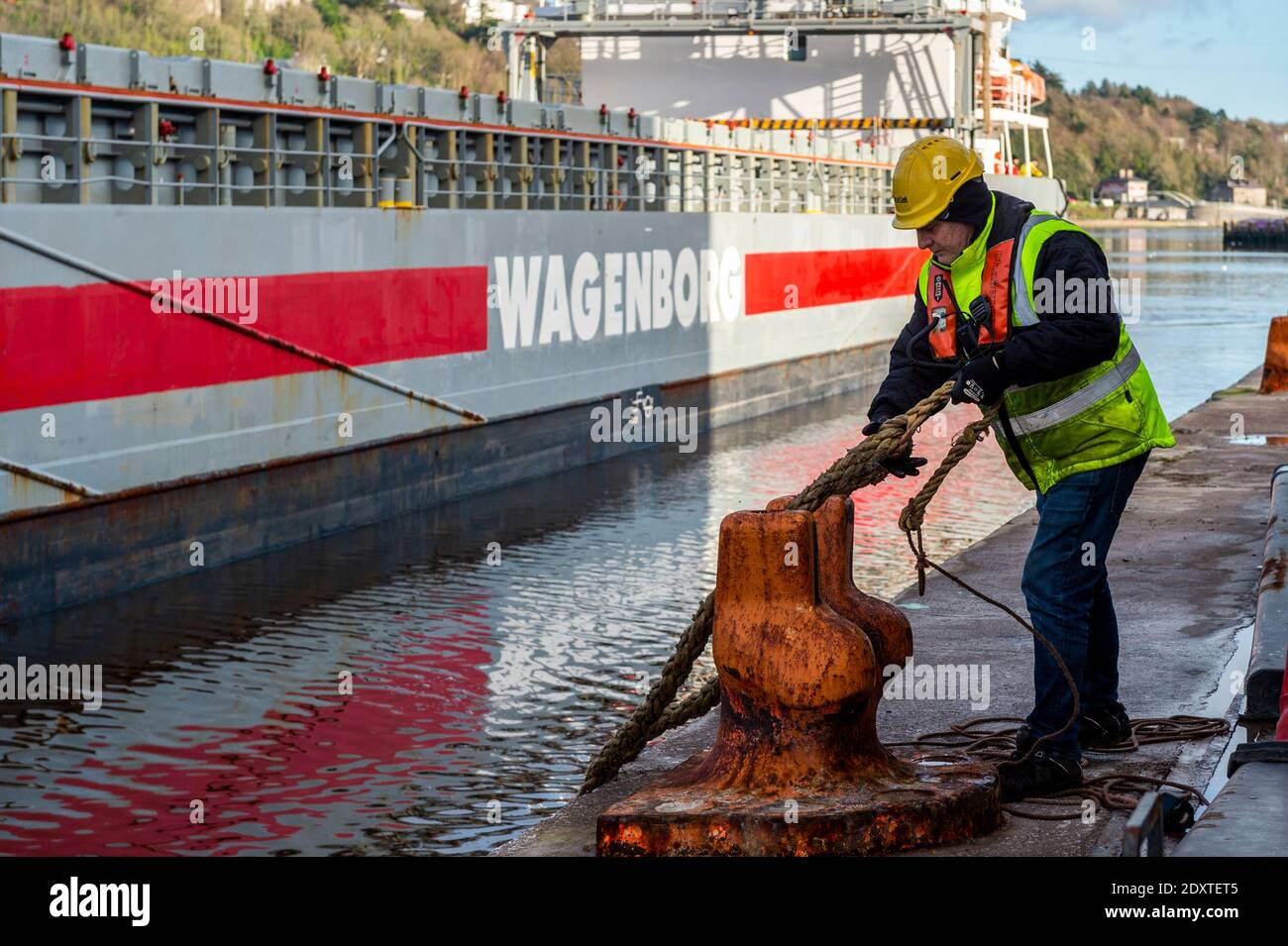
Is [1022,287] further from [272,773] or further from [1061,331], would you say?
[272,773]

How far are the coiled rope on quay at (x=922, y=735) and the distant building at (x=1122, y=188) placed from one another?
189 metres

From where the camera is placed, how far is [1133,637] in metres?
6.95

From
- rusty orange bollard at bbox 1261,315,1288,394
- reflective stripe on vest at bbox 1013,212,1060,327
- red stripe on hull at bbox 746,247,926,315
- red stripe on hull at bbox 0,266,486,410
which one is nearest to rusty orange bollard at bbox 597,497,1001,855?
reflective stripe on vest at bbox 1013,212,1060,327

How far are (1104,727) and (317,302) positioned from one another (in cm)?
912

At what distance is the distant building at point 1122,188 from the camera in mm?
187125

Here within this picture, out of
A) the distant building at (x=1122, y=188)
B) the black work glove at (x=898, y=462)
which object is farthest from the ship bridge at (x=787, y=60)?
the distant building at (x=1122, y=188)

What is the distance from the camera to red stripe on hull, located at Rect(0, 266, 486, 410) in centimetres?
1038

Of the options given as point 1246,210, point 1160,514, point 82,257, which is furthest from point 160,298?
point 1246,210

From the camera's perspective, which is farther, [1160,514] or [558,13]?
[558,13]

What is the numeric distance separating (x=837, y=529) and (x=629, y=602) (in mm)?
6360

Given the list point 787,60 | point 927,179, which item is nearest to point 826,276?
point 787,60

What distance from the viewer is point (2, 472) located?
10.0 m

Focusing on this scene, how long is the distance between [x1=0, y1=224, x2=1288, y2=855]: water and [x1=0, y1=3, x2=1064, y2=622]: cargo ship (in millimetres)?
490

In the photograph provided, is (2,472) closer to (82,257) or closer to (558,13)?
(82,257)
